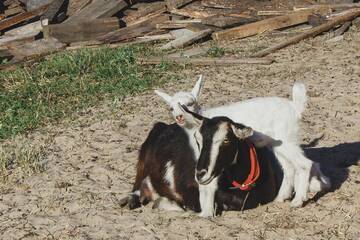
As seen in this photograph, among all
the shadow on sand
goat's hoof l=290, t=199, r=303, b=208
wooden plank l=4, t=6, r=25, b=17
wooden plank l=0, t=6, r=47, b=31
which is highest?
wooden plank l=4, t=6, r=25, b=17

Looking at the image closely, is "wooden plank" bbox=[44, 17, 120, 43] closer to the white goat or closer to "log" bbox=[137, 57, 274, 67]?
"log" bbox=[137, 57, 274, 67]

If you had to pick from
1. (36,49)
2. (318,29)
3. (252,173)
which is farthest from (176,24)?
(252,173)

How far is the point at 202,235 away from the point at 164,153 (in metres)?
1.20

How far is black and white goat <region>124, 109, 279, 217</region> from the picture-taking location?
20.5 feet

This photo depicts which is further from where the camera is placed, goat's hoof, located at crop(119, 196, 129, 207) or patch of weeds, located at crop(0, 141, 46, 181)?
patch of weeds, located at crop(0, 141, 46, 181)

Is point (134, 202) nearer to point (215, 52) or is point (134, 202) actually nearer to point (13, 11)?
point (215, 52)

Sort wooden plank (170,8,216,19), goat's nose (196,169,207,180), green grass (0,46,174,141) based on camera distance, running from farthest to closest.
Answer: wooden plank (170,8,216,19) < green grass (0,46,174,141) < goat's nose (196,169,207,180)

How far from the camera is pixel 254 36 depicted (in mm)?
16531

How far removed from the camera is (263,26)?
54.5 ft

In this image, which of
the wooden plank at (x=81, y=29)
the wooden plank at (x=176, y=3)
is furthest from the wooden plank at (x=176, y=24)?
the wooden plank at (x=81, y=29)

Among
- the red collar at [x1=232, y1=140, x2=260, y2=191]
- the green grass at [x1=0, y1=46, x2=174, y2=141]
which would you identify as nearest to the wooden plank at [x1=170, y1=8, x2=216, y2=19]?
the green grass at [x1=0, y1=46, x2=174, y2=141]

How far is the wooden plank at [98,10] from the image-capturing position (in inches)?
719

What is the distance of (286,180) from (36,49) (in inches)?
427

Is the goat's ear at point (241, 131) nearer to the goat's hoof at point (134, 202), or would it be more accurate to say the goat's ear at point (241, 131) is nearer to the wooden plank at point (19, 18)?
the goat's hoof at point (134, 202)
